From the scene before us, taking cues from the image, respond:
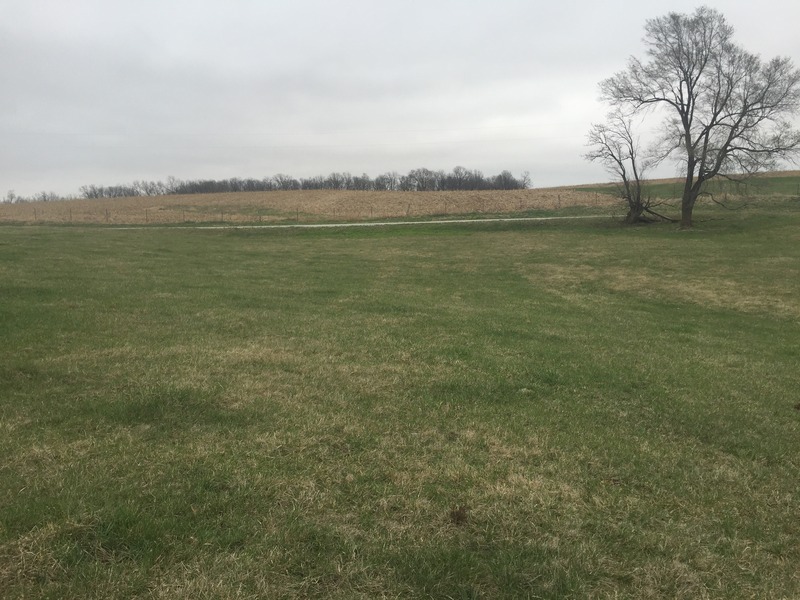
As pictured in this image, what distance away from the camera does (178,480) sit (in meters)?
4.09

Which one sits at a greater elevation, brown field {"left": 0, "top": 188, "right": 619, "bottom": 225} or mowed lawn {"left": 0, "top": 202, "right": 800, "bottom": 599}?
brown field {"left": 0, "top": 188, "right": 619, "bottom": 225}

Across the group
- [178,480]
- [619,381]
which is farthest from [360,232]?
[178,480]

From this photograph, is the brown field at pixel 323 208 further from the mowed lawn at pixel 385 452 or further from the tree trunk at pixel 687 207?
the mowed lawn at pixel 385 452

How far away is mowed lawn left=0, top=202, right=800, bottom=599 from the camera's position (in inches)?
127

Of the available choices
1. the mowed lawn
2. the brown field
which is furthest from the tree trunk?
the mowed lawn

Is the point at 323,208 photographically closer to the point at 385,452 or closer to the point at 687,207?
the point at 687,207

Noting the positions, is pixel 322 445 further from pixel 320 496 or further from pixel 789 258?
pixel 789 258

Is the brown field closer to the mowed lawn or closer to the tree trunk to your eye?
the tree trunk

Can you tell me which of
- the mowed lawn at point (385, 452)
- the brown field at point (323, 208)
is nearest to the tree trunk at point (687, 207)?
the brown field at point (323, 208)

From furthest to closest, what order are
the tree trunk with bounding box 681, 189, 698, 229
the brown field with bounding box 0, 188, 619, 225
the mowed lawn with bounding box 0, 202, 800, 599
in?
the brown field with bounding box 0, 188, 619, 225 → the tree trunk with bounding box 681, 189, 698, 229 → the mowed lawn with bounding box 0, 202, 800, 599

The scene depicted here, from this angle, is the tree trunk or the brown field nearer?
the tree trunk

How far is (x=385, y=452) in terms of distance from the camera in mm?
4832

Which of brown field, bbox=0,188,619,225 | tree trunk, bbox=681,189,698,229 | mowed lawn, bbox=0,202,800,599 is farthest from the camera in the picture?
brown field, bbox=0,188,619,225

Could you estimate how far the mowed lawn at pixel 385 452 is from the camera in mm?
3234
